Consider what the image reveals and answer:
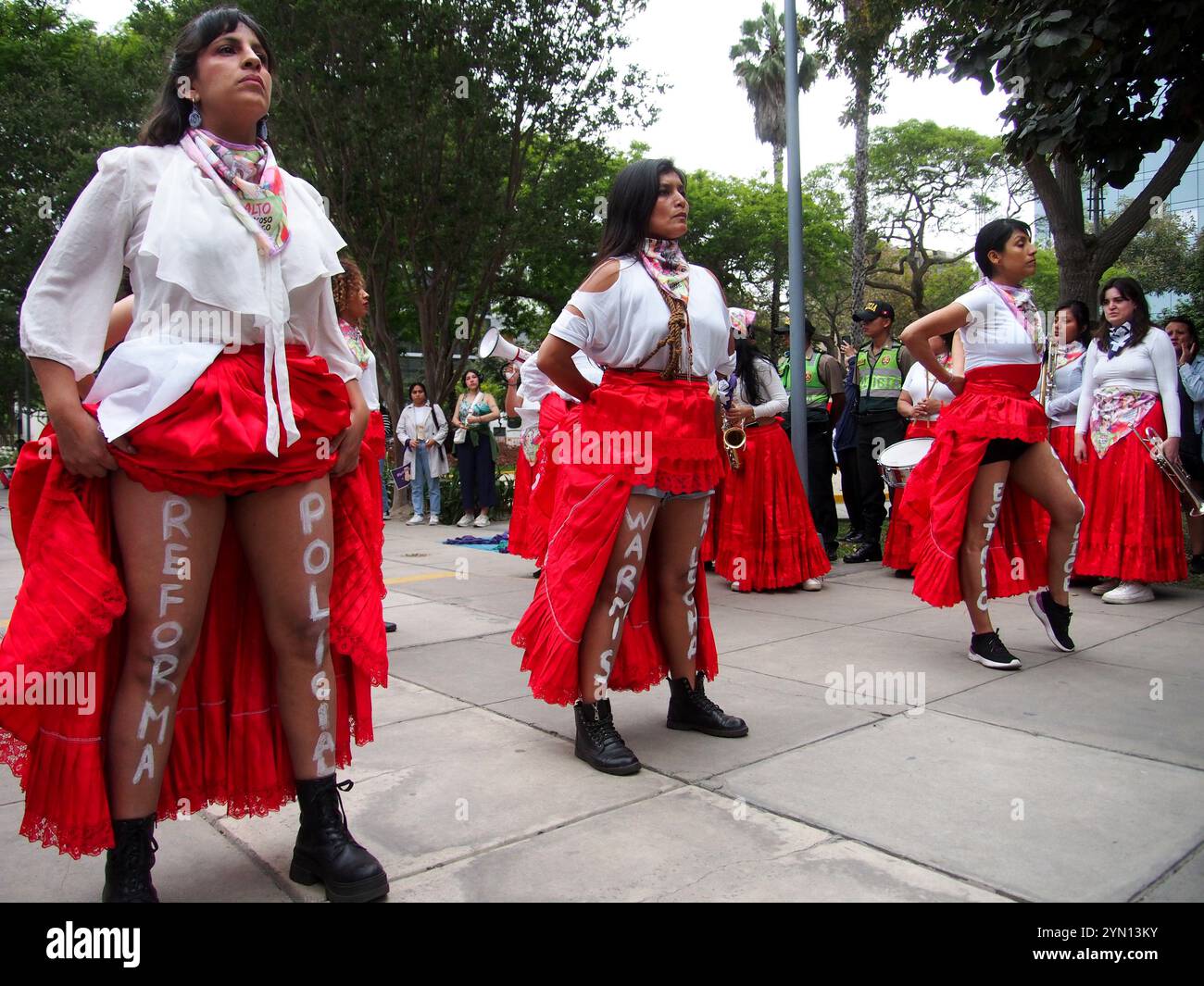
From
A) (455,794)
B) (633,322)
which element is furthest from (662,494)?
(455,794)

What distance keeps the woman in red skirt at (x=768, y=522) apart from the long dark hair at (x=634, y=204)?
3373mm

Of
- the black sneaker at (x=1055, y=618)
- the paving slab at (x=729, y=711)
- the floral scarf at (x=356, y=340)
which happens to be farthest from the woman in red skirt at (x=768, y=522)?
the floral scarf at (x=356, y=340)

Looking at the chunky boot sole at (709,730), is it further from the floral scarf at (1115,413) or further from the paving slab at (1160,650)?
the floral scarf at (1115,413)

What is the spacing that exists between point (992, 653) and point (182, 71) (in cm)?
401

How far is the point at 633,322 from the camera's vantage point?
11.0 ft

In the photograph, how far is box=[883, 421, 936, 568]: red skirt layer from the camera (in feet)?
23.5

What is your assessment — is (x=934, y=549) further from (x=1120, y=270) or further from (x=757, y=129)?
(x=1120, y=270)

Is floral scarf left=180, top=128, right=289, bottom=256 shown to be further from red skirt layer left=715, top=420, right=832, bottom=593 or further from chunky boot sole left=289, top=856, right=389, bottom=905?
red skirt layer left=715, top=420, right=832, bottom=593

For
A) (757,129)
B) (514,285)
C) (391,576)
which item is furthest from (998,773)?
(757,129)

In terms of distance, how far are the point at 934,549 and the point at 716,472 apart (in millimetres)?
1787

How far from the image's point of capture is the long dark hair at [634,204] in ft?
11.3

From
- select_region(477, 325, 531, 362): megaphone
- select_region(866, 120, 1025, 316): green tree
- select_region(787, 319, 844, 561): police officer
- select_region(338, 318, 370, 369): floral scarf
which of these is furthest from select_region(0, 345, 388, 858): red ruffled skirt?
select_region(866, 120, 1025, 316): green tree
